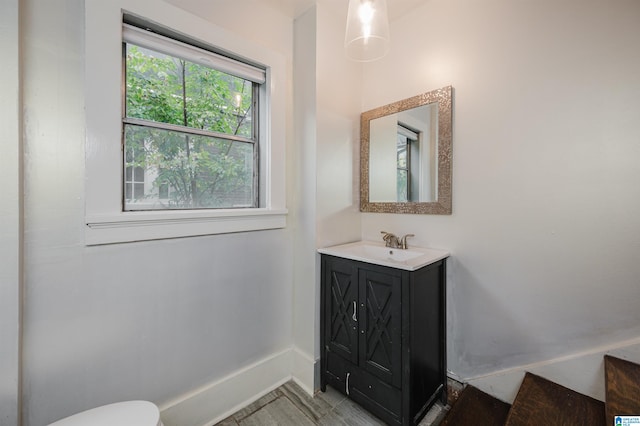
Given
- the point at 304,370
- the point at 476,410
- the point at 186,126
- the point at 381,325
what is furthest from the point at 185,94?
the point at 476,410

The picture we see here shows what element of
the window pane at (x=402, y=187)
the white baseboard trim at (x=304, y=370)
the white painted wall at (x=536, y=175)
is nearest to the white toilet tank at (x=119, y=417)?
the white baseboard trim at (x=304, y=370)

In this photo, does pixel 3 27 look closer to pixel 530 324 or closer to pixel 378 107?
pixel 378 107

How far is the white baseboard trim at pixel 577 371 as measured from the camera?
1.19 metres

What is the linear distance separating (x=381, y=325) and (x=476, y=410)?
75cm

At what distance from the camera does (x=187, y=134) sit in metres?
1.51

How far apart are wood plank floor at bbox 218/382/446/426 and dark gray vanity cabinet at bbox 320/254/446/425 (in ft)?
0.29

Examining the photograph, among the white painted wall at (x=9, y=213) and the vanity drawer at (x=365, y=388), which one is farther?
the vanity drawer at (x=365, y=388)

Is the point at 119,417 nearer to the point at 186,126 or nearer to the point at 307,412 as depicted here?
the point at 307,412

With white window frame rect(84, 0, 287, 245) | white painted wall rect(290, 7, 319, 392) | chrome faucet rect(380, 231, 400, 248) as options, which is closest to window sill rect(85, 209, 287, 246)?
white window frame rect(84, 0, 287, 245)

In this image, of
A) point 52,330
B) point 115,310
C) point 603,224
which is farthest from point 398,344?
point 52,330

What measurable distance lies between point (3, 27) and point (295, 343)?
7.20ft

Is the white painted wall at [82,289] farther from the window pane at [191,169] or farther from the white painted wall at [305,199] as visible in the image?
the white painted wall at [305,199]

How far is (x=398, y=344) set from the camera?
1369 mm

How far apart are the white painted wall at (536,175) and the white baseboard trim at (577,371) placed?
0.10ft
